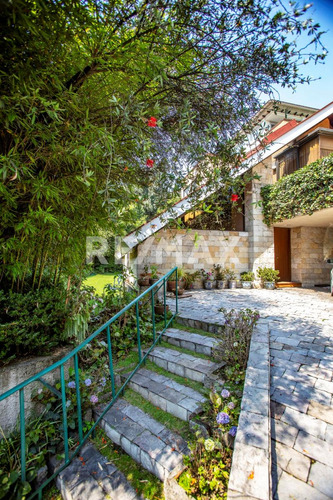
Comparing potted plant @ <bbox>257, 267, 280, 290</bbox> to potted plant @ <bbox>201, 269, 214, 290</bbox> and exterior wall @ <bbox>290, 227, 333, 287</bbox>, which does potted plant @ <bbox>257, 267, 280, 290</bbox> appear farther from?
potted plant @ <bbox>201, 269, 214, 290</bbox>

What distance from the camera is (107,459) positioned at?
1914 mm

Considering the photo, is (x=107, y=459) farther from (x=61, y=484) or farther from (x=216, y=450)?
(x=216, y=450)

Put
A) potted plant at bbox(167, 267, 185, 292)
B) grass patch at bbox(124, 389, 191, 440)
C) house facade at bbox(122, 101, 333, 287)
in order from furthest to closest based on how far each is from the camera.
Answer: house facade at bbox(122, 101, 333, 287)
potted plant at bbox(167, 267, 185, 292)
grass patch at bbox(124, 389, 191, 440)

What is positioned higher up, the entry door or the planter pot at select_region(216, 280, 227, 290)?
the entry door

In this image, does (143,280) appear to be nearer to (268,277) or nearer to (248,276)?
(248,276)

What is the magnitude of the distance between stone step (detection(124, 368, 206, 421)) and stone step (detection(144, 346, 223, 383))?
15 centimetres

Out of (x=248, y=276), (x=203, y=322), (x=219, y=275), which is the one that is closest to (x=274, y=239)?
(x=248, y=276)

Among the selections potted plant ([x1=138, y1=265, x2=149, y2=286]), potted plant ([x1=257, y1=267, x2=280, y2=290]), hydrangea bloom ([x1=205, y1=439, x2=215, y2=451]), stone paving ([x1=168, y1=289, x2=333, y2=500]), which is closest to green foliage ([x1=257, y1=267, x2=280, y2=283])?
potted plant ([x1=257, y1=267, x2=280, y2=290])

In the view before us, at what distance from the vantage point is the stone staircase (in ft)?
5.50

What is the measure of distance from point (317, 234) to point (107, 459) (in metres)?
9.96

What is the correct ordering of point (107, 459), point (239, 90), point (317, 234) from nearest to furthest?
point (107, 459), point (239, 90), point (317, 234)

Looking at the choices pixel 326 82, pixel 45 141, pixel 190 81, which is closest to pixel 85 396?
pixel 45 141

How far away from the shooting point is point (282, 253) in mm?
9375

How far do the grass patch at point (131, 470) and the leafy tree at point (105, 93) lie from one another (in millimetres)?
1734
